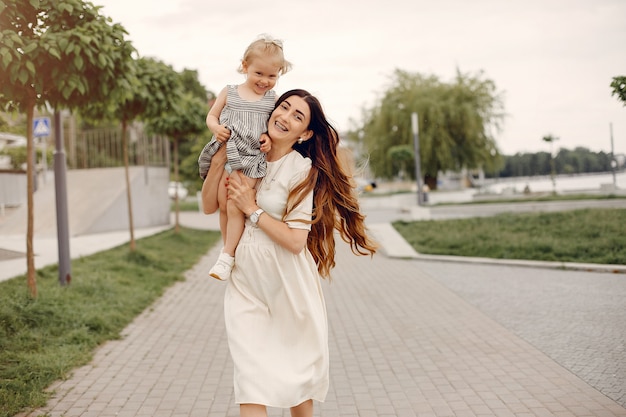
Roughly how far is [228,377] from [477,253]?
8931 mm

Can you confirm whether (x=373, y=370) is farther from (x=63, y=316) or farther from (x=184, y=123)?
(x=184, y=123)

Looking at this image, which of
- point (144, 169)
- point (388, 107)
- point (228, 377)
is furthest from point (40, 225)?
point (388, 107)

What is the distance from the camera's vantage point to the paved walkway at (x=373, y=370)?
4488 millimetres

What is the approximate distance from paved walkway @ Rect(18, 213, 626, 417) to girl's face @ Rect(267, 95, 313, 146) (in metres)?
2.19

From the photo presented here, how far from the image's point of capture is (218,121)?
10.2 feet

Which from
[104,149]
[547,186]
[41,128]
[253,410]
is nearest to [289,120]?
[253,410]

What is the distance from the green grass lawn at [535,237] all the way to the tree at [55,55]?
8195 millimetres

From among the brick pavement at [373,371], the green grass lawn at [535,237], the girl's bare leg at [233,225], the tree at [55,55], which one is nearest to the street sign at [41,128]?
the green grass lawn at [535,237]

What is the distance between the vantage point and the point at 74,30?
19.8 ft

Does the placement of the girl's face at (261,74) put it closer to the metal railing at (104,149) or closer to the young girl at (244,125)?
the young girl at (244,125)

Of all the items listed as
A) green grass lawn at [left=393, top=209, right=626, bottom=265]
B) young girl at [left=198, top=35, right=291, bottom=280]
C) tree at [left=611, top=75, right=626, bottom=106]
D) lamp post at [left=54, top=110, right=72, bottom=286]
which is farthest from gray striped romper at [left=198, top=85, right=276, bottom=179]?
green grass lawn at [left=393, top=209, right=626, bottom=265]

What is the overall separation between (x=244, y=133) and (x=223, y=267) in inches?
23.3

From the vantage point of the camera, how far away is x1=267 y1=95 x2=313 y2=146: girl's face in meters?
2.97

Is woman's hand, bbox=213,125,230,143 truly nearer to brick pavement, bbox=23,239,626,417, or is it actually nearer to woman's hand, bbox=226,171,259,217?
woman's hand, bbox=226,171,259,217
